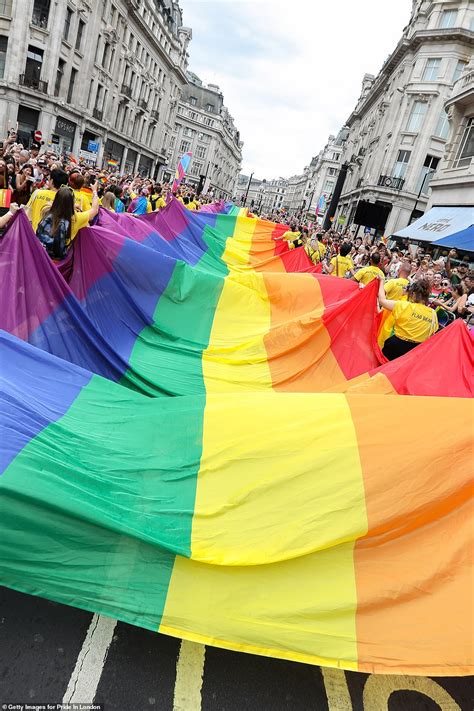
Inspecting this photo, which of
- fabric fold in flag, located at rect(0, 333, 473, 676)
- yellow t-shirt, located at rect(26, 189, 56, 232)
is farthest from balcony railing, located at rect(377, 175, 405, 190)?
fabric fold in flag, located at rect(0, 333, 473, 676)

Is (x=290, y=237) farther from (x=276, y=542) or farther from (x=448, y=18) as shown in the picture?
(x=448, y=18)

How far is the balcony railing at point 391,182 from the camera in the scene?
43469 mm

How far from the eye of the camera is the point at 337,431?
3043mm

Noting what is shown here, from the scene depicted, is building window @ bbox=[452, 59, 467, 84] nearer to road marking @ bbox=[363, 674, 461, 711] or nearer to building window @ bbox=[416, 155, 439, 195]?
building window @ bbox=[416, 155, 439, 195]

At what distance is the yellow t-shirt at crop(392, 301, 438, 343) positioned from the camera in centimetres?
601

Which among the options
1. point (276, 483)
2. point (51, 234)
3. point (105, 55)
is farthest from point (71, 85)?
point (276, 483)

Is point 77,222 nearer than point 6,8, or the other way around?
point 77,222

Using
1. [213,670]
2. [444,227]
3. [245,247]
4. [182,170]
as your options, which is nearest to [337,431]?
[213,670]

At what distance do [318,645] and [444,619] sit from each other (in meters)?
0.73

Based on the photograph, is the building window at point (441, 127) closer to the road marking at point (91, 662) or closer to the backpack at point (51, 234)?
the backpack at point (51, 234)

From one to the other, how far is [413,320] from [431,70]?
1780 inches

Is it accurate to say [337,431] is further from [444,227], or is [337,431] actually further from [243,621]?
[444,227]

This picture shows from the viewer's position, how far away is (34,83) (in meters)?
32.5

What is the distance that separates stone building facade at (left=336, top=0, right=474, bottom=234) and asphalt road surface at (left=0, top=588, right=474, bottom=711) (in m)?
37.7
